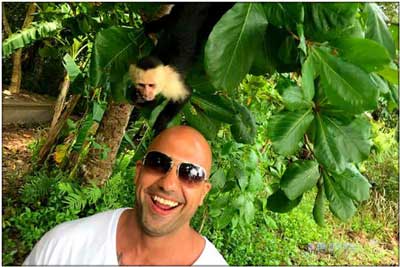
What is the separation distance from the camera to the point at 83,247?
79 cm

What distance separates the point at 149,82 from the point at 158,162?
632 mm

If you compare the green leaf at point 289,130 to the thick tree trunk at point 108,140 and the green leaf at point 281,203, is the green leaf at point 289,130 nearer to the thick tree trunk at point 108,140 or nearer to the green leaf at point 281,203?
the green leaf at point 281,203

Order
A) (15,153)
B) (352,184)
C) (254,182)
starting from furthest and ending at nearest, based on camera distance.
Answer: (15,153), (254,182), (352,184)

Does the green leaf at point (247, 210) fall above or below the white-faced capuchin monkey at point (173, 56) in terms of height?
below

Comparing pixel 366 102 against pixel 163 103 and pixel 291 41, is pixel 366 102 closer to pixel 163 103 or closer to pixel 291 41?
pixel 291 41

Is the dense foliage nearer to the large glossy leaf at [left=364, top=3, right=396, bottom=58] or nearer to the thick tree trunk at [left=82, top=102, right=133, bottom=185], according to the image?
the large glossy leaf at [left=364, top=3, right=396, bottom=58]

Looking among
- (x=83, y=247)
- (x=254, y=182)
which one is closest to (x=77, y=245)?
A: (x=83, y=247)

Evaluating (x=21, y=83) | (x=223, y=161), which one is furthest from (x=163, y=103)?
(x=21, y=83)

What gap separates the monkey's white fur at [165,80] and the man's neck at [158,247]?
0.54 metres

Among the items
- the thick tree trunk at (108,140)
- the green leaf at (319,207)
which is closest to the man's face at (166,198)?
the green leaf at (319,207)

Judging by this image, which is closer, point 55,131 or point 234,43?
point 234,43

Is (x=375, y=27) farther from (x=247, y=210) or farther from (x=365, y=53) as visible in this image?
(x=247, y=210)

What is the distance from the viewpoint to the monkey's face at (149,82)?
1.35 metres

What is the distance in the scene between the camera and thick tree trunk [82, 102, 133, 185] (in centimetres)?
216
